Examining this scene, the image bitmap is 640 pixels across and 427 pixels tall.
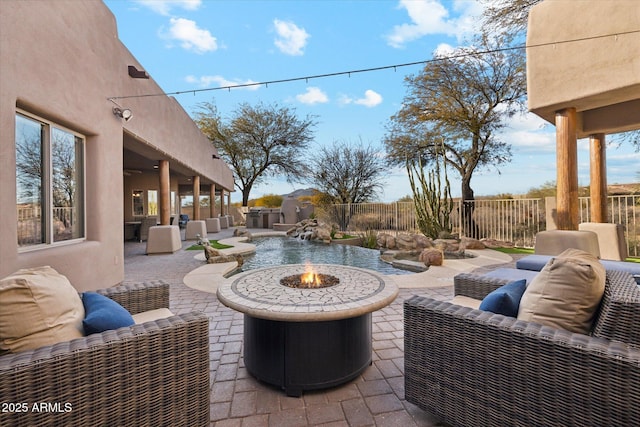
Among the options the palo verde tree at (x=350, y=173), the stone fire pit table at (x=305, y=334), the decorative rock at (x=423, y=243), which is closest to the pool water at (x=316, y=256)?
the decorative rock at (x=423, y=243)

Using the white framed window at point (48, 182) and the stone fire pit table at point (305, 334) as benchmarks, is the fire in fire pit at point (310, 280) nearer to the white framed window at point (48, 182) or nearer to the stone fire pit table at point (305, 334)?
the stone fire pit table at point (305, 334)

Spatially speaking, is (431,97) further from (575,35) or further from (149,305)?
(149,305)

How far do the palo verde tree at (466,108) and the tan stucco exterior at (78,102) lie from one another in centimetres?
889

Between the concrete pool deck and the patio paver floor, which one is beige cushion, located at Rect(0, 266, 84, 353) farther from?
the concrete pool deck

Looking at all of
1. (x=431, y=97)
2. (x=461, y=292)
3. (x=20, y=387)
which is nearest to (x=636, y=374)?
(x=461, y=292)

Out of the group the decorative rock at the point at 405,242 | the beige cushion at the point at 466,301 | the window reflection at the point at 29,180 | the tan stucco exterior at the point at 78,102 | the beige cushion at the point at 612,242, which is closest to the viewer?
the beige cushion at the point at 466,301

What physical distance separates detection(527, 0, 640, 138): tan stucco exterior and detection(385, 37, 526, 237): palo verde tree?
4.48 m

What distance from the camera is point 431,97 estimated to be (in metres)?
11.3

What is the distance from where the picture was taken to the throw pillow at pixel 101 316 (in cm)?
146

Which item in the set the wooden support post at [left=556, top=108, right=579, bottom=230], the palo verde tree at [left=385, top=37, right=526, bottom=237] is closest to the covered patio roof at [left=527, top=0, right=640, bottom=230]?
the wooden support post at [left=556, top=108, right=579, bottom=230]

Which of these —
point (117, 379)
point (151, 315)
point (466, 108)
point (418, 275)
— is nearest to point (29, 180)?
point (151, 315)

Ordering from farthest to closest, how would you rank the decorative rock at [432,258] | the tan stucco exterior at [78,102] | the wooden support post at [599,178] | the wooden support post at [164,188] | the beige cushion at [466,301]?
the wooden support post at [164,188], the wooden support post at [599,178], the decorative rock at [432,258], the tan stucco exterior at [78,102], the beige cushion at [466,301]

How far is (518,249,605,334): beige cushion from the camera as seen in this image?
1.40 meters

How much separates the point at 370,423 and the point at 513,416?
0.73m
